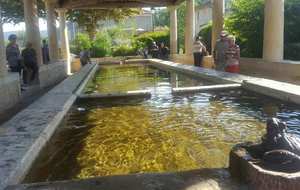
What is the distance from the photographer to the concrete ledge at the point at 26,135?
412cm

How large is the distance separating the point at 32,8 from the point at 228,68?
9.56 meters

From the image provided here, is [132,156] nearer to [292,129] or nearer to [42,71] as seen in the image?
[292,129]

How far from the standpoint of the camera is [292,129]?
6.14 meters

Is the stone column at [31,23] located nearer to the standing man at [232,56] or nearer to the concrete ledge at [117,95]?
the standing man at [232,56]

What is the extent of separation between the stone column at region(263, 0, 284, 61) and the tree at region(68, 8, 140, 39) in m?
28.2

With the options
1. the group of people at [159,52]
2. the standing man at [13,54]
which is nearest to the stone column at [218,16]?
the standing man at [13,54]

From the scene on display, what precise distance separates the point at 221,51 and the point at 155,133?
746 centimetres

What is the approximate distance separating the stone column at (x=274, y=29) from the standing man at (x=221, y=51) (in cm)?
134

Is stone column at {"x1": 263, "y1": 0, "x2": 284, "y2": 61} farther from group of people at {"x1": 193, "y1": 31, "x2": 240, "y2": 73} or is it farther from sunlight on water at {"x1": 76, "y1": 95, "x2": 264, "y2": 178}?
sunlight on water at {"x1": 76, "y1": 95, "x2": 264, "y2": 178}

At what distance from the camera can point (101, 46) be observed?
38031mm

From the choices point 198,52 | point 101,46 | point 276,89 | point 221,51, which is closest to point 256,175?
point 276,89

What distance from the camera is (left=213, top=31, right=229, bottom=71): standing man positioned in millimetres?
13180

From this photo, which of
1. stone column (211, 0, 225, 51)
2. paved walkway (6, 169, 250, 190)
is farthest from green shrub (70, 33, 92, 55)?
paved walkway (6, 169, 250, 190)

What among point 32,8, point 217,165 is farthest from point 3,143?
Answer: point 32,8
